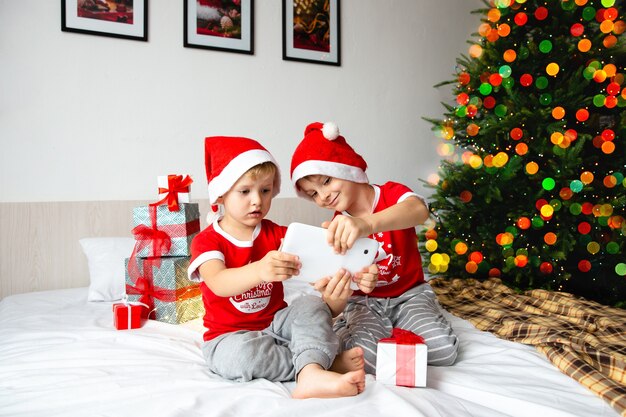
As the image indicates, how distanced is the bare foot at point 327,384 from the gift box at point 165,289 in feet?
2.43

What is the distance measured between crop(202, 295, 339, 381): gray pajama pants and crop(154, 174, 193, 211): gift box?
638 mm

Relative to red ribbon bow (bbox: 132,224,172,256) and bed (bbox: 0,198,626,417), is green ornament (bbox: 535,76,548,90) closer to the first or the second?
bed (bbox: 0,198,626,417)

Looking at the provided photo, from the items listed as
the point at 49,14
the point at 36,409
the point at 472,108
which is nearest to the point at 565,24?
the point at 472,108

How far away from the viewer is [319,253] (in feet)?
3.48

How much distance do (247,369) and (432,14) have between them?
2627 mm

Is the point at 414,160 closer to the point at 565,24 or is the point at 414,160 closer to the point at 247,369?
the point at 565,24

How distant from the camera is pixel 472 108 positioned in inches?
91.4

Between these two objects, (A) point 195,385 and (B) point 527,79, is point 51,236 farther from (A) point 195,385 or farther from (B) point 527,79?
(B) point 527,79


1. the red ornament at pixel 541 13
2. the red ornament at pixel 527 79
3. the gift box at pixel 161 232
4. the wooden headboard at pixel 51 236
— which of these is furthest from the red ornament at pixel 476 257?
the wooden headboard at pixel 51 236

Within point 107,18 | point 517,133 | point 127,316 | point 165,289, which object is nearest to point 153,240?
point 165,289

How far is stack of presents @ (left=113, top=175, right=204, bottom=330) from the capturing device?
1585 millimetres

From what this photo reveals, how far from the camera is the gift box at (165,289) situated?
5.18ft

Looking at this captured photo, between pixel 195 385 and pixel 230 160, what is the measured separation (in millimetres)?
590

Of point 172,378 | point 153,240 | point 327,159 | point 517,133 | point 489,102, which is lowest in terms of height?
point 172,378
